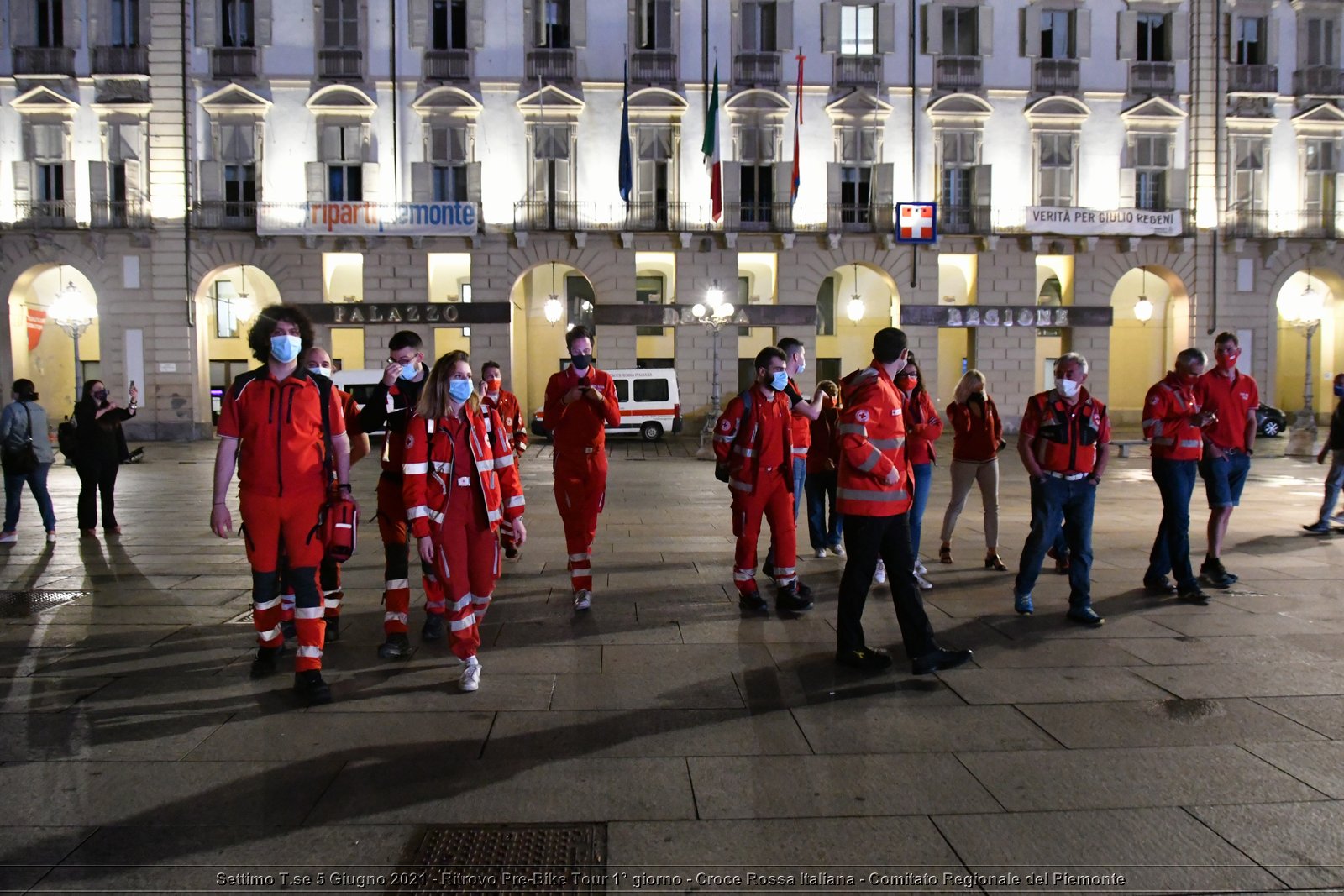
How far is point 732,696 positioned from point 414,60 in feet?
93.9

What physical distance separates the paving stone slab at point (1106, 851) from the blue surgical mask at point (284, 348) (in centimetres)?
381

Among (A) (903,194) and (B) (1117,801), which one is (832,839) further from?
(A) (903,194)

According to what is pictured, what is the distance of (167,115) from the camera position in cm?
2859

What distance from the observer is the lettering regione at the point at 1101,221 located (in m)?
28.7

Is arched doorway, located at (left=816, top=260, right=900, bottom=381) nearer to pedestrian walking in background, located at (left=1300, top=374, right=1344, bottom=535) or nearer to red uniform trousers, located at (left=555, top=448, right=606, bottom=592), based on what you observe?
pedestrian walking in background, located at (left=1300, top=374, right=1344, bottom=535)

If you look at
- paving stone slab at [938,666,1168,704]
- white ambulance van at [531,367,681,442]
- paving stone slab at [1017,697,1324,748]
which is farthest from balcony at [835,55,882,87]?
paving stone slab at [1017,697,1324,748]

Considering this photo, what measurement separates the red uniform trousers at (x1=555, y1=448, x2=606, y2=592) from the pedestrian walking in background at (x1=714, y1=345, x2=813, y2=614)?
3.11ft

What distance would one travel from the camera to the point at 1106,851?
3264 mm

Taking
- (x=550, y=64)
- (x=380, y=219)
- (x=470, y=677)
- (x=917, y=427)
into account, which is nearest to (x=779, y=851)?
(x=470, y=677)

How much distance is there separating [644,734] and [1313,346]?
3577 centimetres

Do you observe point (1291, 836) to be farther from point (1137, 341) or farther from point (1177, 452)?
point (1137, 341)

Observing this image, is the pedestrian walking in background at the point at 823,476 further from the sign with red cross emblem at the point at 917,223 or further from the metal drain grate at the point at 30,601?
the sign with red cross emblem at the point at 917,223

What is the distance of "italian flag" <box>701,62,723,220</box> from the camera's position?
26203 mm

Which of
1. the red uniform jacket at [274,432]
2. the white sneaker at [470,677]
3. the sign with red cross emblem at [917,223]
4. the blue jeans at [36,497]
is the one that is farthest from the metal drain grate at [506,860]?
the sign with red cross emblem at [917,223]
